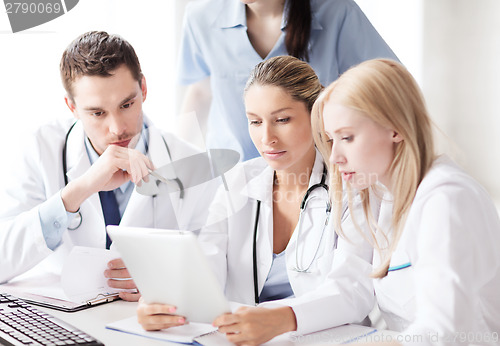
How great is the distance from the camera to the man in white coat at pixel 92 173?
1557mm

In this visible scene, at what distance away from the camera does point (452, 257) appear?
0.96 meters

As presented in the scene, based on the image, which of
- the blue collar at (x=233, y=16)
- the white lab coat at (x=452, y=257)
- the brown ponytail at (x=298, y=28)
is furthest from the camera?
the blue collar at (x=233, y=16)

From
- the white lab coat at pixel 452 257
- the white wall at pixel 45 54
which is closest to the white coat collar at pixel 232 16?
the white wall at pixel 45 54

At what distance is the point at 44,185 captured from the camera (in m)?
1.72

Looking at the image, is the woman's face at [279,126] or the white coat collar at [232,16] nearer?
the woman's face at [279,126]

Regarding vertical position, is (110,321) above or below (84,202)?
below

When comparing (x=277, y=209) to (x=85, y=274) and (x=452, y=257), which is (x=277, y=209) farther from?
(x=452, y=257)

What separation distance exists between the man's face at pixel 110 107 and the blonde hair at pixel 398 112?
0.73 meters

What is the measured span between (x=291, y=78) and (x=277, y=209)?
0.36m

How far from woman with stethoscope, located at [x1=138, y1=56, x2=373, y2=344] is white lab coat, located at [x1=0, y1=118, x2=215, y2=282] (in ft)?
0.44

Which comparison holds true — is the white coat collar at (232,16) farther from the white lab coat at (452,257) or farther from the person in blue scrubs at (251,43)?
the white lab coat at (452,257)

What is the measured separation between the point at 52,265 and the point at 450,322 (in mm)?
1217

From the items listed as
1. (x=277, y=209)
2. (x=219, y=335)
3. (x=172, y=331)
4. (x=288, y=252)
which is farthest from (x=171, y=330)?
(x=277, y=209)

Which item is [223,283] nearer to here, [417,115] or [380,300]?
[380,300]
